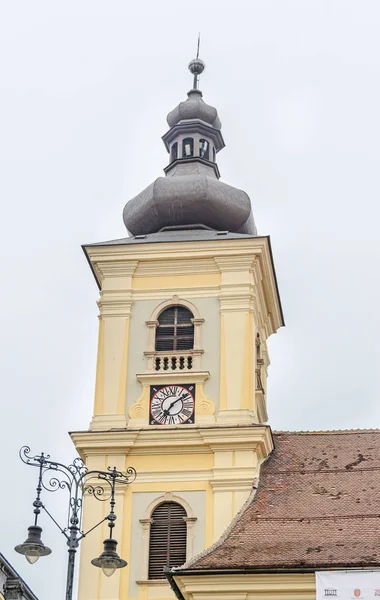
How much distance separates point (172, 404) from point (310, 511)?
4375 mm

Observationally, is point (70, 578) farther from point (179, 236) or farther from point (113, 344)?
point (179, 236)

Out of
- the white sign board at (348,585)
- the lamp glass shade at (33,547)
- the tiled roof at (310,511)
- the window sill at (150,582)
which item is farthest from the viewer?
the window sill at (150,582)

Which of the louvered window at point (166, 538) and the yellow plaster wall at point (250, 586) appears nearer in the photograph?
the yellow plaster wall at point (250, 586)

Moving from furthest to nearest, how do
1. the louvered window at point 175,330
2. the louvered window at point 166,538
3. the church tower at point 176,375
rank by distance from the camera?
1. the louvered window at point 175,330
2. the church tower at point 176,375
3. the louvered window at point 166,538

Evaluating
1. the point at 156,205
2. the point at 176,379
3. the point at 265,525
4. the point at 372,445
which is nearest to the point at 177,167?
the point at 156,205

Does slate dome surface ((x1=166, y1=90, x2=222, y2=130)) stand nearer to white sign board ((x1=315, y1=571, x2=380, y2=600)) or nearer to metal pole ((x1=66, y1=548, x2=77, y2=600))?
white sign board ((x1=315, y1=571, x2=380, y2=600))

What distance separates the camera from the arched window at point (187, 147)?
34469 mm

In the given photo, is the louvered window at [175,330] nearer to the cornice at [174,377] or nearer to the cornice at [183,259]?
the cornice at [183,259]

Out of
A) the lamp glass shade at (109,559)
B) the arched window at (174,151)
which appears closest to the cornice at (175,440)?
the lamp glass shade at (109,559)

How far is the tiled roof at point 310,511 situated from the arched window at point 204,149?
8717 millimetres

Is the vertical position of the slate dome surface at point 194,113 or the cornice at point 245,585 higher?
the slate dome surface at point 194,113

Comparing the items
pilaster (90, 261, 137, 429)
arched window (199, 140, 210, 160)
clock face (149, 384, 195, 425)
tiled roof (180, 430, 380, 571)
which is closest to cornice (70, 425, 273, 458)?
clock face (149, 384, 195, 425)

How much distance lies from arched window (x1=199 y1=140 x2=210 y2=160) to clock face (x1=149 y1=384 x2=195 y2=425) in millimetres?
8405

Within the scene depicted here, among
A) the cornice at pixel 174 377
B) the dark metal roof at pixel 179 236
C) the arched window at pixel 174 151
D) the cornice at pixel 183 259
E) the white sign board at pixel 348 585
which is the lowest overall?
the white sign board at pixel 348 585
